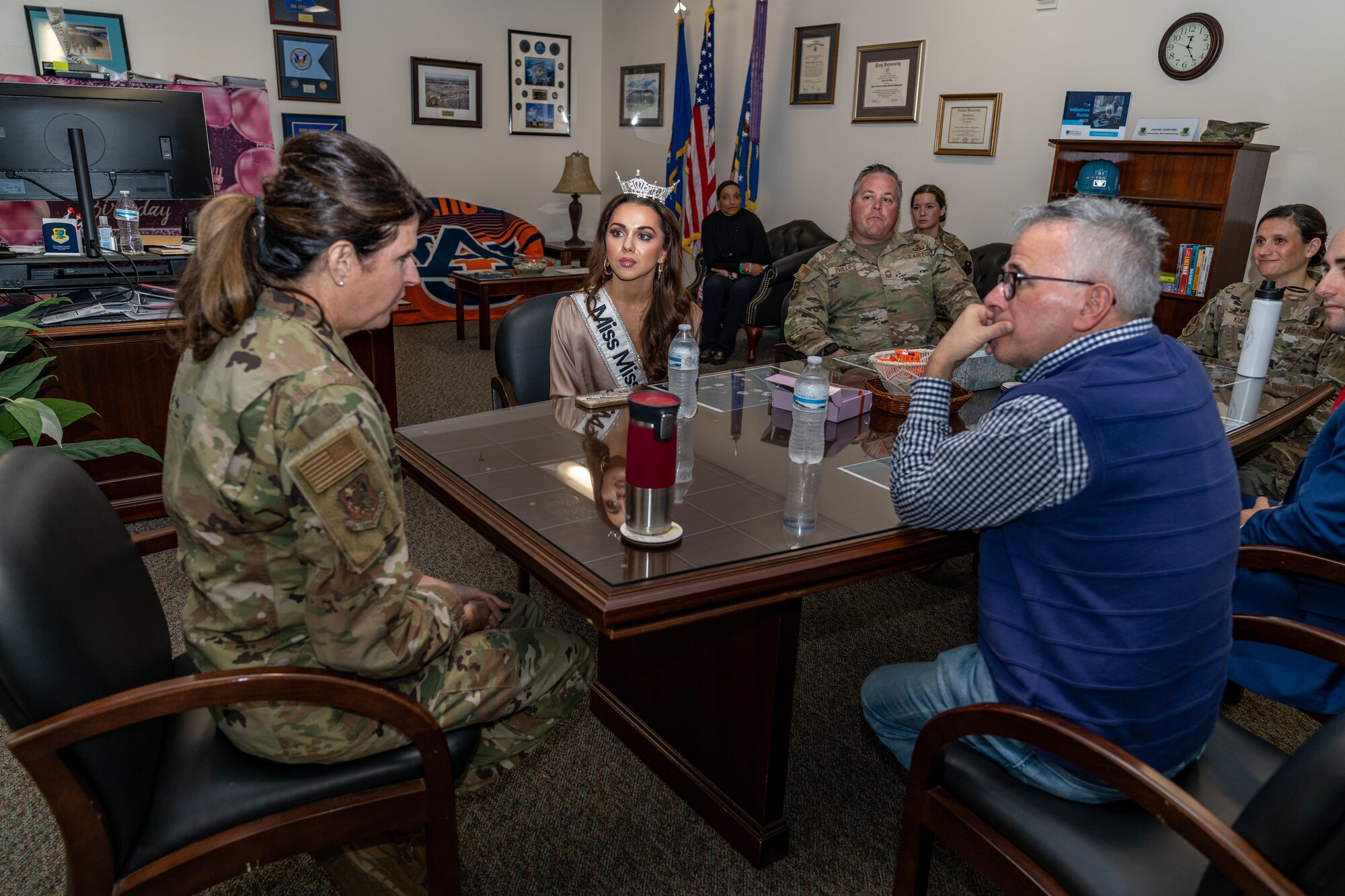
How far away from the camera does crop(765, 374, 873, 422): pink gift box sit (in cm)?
202

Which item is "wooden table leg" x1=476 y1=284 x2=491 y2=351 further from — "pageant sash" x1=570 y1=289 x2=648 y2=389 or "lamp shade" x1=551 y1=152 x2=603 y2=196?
"pageant sash" x1=570 y1=289 x2=648 y2=389

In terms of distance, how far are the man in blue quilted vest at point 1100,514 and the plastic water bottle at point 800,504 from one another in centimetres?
18

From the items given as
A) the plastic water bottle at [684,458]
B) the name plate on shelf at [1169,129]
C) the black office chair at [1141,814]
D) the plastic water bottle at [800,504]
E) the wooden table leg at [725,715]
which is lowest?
the wooden table leg at [725,715]

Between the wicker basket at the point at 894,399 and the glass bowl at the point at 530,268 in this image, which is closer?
the wicker basket at the point at 894,399

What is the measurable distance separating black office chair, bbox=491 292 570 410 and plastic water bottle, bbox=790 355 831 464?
3.14ft

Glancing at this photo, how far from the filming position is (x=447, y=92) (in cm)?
729

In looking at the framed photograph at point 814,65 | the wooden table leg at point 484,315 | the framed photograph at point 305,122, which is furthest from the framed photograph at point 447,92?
the framed photograph at point 814,65

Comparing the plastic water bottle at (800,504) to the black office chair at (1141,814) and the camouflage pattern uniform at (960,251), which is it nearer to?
the black office chair at (1141,814)

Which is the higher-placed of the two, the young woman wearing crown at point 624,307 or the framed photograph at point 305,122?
the framed photograph at point 305,122

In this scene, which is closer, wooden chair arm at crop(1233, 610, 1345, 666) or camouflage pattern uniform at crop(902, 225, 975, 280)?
wooden chair arm at crop(1233, 610, 1345, 666)

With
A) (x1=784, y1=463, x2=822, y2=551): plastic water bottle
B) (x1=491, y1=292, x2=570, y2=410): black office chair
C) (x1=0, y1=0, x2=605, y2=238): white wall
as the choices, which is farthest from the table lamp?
(x1=784, y1=463, x2=822, y2=551): plastic water bottle

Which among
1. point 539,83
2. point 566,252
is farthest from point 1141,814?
point 539,83

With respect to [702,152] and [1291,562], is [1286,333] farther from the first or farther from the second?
[702,152]

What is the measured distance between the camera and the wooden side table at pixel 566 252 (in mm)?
7414
